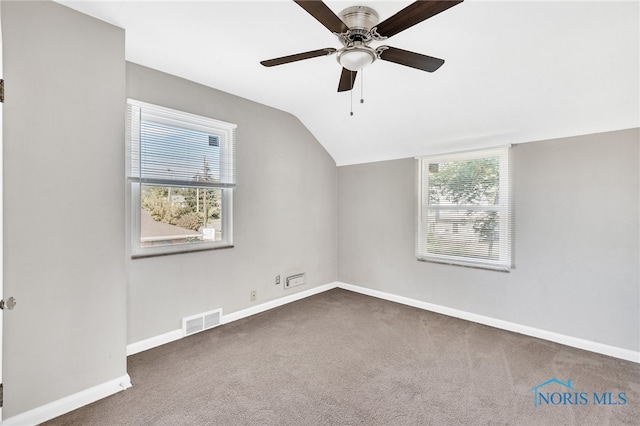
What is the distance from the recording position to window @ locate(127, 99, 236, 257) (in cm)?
262

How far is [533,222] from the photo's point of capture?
2.94 meters

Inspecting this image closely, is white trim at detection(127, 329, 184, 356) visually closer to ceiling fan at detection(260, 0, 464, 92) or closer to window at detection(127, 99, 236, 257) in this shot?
window at detection(127, 99, 236, 257)

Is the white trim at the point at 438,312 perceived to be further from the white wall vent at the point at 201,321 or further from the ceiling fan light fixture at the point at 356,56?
the ceiling fan light fixture at the point at 356,56

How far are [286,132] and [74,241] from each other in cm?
262

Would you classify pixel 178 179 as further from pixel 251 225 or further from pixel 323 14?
pixel 323 14

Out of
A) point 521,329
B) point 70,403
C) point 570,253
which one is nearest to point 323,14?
point 70,403

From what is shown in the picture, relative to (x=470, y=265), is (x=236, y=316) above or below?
below

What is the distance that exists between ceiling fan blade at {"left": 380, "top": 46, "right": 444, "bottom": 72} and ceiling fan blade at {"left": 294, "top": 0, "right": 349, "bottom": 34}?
1.12 feet

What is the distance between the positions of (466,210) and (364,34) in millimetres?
2478

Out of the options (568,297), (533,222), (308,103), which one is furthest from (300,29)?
(568,297)

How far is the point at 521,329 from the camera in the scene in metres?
3.00

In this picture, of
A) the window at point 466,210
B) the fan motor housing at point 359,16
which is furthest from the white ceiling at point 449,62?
the window at point 466,210

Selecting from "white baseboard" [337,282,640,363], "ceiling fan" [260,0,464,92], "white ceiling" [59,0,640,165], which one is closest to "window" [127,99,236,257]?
"white ceiling" [59,0,640,165]

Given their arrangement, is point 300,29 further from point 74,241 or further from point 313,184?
point 313,184
